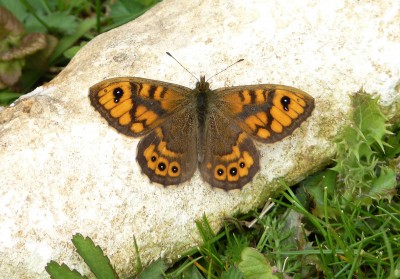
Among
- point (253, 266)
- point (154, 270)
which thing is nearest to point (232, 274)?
point (253, 266)

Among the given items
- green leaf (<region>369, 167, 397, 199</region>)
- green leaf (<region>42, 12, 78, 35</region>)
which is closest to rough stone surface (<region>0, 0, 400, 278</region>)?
green leaf (<region>369, 167, 397, 199</region>)

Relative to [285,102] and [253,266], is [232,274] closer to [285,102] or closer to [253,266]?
[253,266]

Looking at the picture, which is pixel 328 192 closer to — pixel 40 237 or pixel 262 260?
pixel 262 260

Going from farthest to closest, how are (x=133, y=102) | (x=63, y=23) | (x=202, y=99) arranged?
(x=63, y=23) < (x=202, y=99) < (x=133, y=102)

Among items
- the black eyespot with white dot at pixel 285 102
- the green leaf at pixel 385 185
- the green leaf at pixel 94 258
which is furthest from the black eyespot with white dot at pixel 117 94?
Result: the green leaf at pixel 385 185

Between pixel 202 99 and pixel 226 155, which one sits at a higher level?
pixel 202 99

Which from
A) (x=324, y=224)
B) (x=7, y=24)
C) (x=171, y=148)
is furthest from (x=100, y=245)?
(x=7, y=24)

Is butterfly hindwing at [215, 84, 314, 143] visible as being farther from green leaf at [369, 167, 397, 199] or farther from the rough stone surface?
green leaf at [369, 167, 397, 199]
